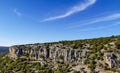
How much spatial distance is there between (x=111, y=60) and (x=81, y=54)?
15950mm

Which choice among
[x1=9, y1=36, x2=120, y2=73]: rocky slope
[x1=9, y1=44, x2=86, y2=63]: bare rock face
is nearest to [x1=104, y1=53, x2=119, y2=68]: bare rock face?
[x1=9, y1=36, x2=120, y2=73]: rocky slope

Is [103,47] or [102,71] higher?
[103,47]

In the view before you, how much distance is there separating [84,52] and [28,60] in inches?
1208

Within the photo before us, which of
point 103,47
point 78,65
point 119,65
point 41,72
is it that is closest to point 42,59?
Answer: point 41,72

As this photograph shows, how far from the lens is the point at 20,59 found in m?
111

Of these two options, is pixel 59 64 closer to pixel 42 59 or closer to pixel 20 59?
pixel 42 59

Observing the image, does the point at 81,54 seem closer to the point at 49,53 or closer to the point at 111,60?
the point at 111,60

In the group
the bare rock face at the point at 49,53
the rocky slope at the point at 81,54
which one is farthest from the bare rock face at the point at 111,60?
the bare rock face at the point at 49,53

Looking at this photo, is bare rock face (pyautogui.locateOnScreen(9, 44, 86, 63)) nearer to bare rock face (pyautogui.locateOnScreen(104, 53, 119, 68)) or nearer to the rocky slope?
the rocky slope

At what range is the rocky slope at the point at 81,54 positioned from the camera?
7812 cm

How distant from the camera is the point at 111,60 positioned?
76562 millimetres

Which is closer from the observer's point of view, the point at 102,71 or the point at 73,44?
the point at 102,71

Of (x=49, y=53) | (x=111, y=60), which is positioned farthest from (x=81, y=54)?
(x=49, y=53)

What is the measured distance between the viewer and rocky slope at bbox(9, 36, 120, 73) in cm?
7812
